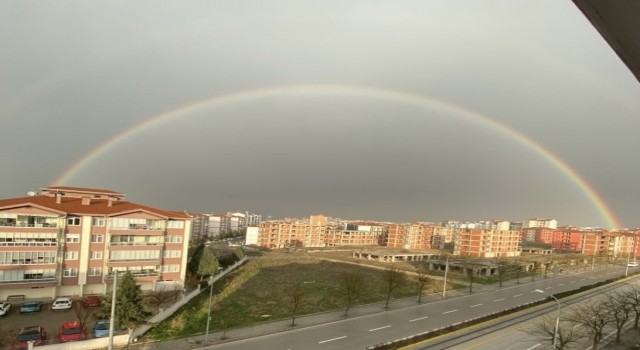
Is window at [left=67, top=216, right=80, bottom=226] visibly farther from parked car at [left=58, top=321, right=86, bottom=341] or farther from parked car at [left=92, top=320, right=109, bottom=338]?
parked car at [left=92, top=320, right=109, bottom=338]

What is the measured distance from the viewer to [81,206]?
101 feet

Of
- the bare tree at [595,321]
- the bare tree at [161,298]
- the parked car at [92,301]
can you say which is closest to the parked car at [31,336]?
the bare tree at [161,298]

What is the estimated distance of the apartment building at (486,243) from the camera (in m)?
75.6

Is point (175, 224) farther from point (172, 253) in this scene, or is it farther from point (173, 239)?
point (172, 253)

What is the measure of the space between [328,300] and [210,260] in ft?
40.2

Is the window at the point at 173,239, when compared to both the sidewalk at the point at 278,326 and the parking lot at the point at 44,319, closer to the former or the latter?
the parking lot at the point at 44,319

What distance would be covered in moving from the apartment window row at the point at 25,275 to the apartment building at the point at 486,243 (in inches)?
2551

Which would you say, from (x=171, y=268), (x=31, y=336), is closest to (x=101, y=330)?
(x=31, y=336)

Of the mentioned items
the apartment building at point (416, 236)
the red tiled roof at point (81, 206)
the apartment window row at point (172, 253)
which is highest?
the red tiled roof at point (81, 206)

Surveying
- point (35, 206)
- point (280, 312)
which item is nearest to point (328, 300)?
point (280, 312)

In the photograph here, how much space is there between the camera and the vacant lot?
23.3 m

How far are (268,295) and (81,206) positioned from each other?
600 inches

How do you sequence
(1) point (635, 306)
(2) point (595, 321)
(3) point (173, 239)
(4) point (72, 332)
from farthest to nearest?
(3) point (173, 239), (1) point (635, 306), (2) point (595, 321), (4) point (72, 332)

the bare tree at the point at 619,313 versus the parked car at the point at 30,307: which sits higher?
the bare tree at the point at 619,313
